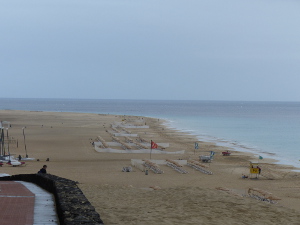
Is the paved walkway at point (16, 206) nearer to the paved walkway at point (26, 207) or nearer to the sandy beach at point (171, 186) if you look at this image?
the paved walkway at point (26, 207)

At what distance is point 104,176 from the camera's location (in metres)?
22.4

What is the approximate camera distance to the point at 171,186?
19875 millimetres

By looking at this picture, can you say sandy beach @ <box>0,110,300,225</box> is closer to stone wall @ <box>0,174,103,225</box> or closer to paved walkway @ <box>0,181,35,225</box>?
stone wall @ <box>0,174,103,225</box>

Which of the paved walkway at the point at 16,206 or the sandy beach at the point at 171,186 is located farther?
the sandy beach at the point at 171,186

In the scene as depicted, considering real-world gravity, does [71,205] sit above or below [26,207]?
above

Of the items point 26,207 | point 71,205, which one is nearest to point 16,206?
point 26,207

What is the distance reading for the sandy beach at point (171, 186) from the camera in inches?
408

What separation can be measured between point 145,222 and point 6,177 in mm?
9001

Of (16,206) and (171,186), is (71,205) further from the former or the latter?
(171,186)

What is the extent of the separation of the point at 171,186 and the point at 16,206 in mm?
11243

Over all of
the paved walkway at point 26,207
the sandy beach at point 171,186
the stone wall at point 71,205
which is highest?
the stone wall at point 71,205

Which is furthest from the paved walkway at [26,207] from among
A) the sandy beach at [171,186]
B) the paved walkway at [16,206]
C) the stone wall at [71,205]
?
the sandy beach at [171,186]

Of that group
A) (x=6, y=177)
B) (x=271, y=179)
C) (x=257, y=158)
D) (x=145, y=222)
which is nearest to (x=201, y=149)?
(x=257, y=158)

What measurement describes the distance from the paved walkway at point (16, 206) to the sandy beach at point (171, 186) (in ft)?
5.48
